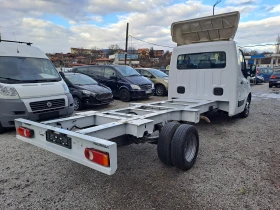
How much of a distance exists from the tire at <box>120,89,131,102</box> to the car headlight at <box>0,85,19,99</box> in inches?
228

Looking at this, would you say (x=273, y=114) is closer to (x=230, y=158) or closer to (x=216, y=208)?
(x=230, y=158)

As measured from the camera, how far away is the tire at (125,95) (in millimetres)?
10203

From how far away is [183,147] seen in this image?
2992 millimetres

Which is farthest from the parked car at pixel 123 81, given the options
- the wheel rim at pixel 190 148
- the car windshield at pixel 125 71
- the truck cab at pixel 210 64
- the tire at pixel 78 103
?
the wheel rim at pixel 190 148

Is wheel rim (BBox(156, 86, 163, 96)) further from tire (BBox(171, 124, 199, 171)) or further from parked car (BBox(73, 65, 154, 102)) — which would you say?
tire (BBox(171, 124, 199, 171))

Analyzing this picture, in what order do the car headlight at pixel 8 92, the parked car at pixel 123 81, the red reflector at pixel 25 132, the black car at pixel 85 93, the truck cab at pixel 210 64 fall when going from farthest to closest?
the parked car at pixel 123 81, the black car at pixel 85 93, the truck cab at pixel 210 64, the car headlight at pixel 8 92, the red reflector at pixel 25 132

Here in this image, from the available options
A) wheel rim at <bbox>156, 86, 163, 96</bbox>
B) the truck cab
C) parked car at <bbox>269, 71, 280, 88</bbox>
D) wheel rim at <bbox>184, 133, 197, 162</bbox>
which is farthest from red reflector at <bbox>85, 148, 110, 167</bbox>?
parked car at <bbox>269, 71, 280, 88</bbox>

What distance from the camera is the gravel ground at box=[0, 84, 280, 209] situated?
8.37ft

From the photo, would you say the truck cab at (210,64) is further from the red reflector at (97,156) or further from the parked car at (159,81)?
the parked car at (159,81)

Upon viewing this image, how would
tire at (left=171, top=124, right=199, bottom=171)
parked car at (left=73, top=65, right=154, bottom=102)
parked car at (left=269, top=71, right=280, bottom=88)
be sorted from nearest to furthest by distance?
tire at (left=171, top=124, right=199, bottom=171) < parked car at (left=73, top=65, right=154, bottom=102) < parked car at (left=269, top=71, right=280, bottom=88)

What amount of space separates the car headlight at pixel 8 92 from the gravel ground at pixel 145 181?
103cm

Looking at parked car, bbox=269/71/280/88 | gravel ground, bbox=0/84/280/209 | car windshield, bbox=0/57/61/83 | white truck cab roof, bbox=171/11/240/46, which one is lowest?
gravel ground, bbox=0/84/280/209

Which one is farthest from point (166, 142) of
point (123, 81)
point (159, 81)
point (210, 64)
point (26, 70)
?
point (159, 81)

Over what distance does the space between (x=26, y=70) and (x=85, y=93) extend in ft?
9.17
